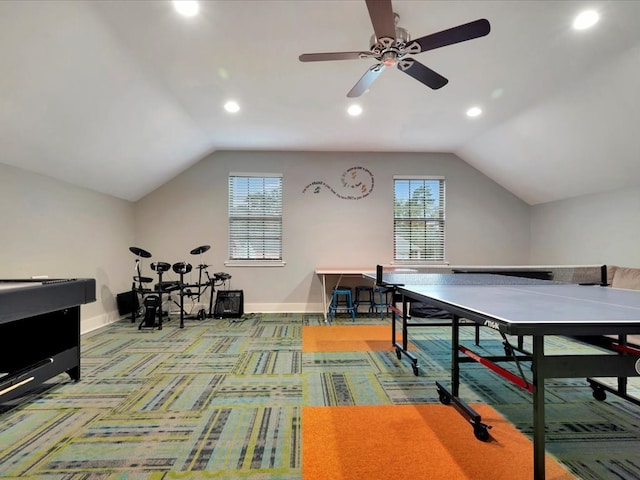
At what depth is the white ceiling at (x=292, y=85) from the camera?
2.29 metres

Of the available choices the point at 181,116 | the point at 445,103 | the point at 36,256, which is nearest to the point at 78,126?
the point at 181,116

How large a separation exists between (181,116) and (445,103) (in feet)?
10.6

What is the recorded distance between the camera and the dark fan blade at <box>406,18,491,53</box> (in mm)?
1850

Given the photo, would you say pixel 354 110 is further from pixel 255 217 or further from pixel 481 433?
pixel 481 433

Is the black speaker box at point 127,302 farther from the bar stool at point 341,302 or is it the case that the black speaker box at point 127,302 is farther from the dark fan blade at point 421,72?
the dark fan blade at point 421,72

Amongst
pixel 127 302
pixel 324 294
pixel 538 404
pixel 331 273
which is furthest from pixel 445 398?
pixel 127 302

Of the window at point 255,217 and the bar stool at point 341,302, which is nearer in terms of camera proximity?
the bar stool at point 341,302

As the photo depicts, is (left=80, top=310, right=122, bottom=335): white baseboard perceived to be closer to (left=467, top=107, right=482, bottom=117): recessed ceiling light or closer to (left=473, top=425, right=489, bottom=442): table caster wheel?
(left=473, top=425, right=489, bottom=442): table caster wheel

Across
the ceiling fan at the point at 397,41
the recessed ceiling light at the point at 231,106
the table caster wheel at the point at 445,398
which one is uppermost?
the recessed ceiling light at the point at 231,106

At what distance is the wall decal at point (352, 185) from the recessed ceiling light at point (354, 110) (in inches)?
60.9

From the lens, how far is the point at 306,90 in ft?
11.2

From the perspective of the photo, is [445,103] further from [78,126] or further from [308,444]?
[78,126]

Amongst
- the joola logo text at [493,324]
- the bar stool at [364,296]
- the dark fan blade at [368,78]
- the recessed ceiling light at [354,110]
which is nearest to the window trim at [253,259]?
the bar stool at [364,296]

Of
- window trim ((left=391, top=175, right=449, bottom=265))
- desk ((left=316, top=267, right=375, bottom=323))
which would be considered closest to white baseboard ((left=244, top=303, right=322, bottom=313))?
desk ((left=316, top=267, right=375, bottom=323))
